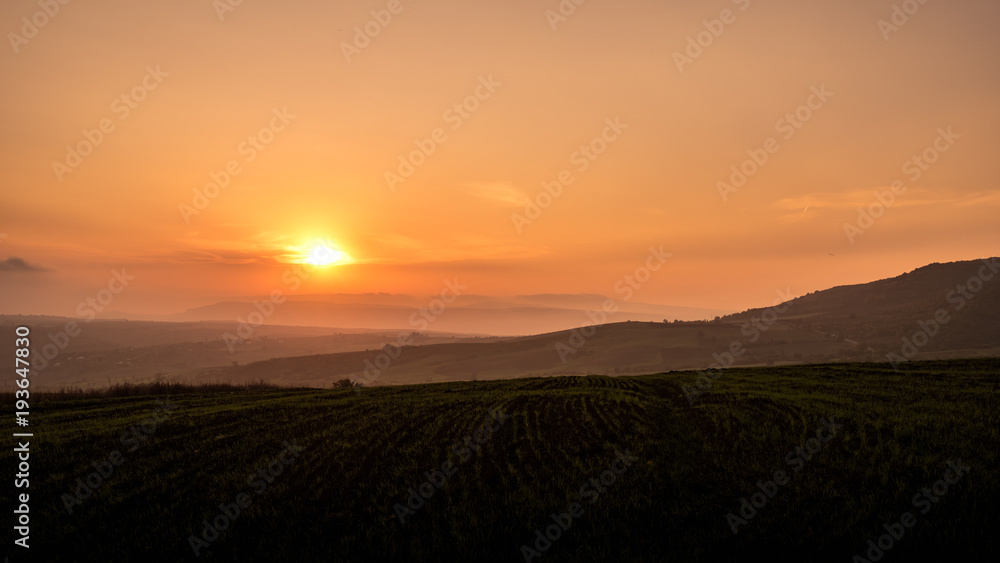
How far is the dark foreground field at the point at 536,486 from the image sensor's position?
11297 millimetres

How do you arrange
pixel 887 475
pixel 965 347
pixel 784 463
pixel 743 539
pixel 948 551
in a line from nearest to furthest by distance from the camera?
1. pixel 948 551
2. pixel 743 539
3. pixel 887 475
4. pixel 784 463
5. pixel 965 347

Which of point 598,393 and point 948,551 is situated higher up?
point 598,393

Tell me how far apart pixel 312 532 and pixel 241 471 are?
25.2 ft

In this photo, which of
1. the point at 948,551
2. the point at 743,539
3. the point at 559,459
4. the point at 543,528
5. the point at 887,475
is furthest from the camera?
the point at 559,459

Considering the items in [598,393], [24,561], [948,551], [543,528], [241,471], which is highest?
[598,393]

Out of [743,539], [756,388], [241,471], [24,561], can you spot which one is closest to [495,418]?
[241,471]

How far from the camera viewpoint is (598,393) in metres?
42.0

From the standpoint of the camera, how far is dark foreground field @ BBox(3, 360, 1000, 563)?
1130cm

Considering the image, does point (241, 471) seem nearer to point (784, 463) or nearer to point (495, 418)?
point (495, 418)

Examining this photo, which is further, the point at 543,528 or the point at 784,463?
the point at 784,463

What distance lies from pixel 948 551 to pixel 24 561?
67.5ft

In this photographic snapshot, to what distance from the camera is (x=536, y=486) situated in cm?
1532

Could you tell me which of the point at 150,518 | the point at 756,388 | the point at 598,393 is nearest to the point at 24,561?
the point at 150,518

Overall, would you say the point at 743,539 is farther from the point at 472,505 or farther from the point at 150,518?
the point at 150,518
